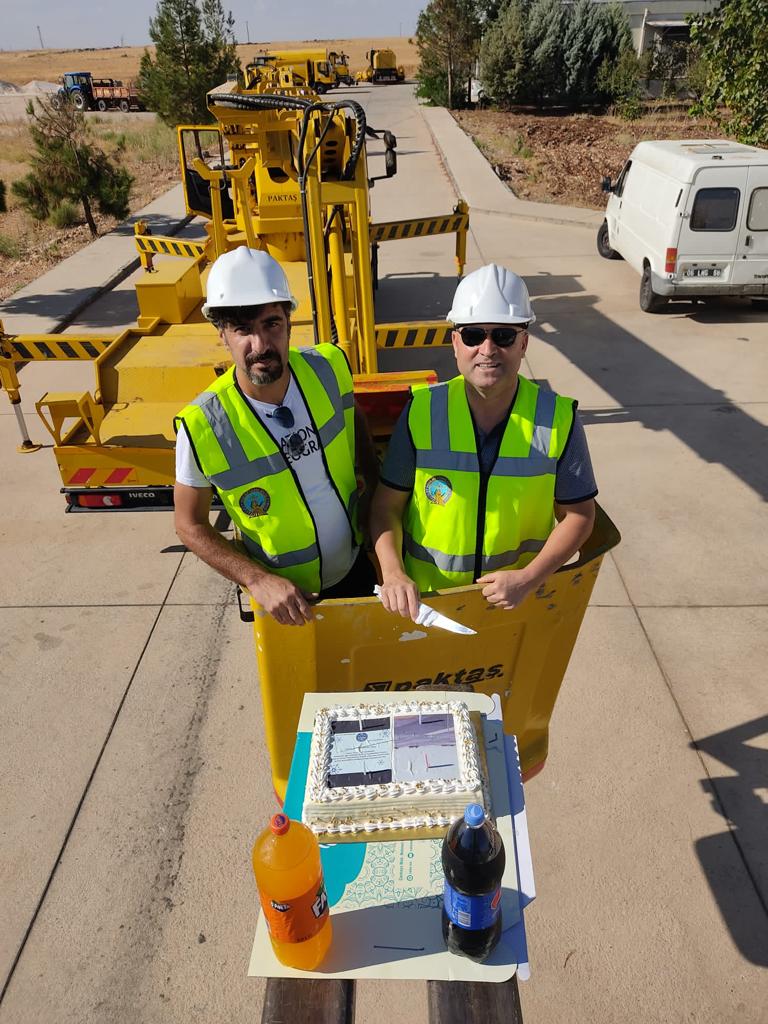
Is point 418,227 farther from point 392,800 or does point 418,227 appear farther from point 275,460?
point 392,800

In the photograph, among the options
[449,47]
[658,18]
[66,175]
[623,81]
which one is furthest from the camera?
[658,18]

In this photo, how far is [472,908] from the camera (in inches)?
56.7

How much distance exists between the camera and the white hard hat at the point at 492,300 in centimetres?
229

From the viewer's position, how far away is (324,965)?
1540 mm

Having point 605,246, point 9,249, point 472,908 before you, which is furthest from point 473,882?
point 9,249

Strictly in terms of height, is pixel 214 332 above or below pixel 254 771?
above

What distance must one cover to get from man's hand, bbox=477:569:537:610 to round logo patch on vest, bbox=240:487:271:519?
2.81ft

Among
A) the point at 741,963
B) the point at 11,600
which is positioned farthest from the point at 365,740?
the point at 11,600

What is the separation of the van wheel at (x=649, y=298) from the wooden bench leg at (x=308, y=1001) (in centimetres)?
923

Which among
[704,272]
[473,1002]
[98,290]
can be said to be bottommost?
[98,290]

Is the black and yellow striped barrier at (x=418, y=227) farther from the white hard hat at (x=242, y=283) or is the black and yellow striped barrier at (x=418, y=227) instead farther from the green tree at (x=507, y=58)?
the green tree at (x=507, y=58)

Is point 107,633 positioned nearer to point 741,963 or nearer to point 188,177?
point 741,963

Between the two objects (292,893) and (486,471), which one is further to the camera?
(486,471)

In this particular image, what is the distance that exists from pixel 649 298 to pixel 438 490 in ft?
26.4
